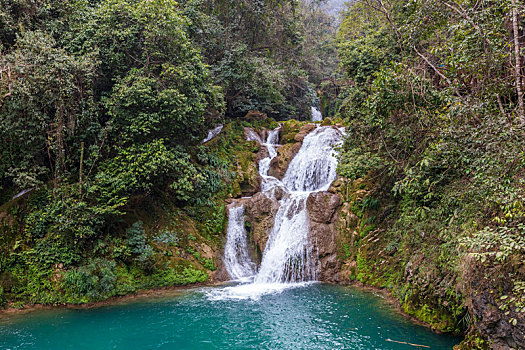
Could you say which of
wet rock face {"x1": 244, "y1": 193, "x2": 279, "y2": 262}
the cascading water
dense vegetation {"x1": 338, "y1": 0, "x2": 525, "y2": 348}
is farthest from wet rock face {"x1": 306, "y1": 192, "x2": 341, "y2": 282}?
wet rock face {"x1": 244, "y1": 193, "x2": 279, "y2": 262}

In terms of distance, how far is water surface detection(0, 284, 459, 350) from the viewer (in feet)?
23.7

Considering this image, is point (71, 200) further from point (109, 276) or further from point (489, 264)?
point (489, 264)

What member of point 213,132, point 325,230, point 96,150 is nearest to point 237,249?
point 325,230

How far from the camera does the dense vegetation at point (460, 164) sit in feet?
16.4

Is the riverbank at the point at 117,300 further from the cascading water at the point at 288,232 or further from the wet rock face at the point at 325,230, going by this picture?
the wet rock face at the point at 325,230

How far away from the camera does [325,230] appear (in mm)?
12695

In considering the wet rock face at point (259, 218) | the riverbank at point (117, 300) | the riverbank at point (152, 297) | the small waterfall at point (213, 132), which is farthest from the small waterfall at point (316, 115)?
the riverbank at point (117, 300)

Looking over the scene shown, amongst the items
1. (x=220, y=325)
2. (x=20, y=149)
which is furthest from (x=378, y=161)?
(x=20, y=149)

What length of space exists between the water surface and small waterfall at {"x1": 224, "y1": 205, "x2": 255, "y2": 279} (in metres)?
2.76

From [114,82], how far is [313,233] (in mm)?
9726

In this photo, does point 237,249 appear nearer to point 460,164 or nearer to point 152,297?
point 152,297

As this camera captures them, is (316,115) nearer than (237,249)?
No

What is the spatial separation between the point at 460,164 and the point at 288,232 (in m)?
7.50

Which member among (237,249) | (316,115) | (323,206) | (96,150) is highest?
(316,115)
